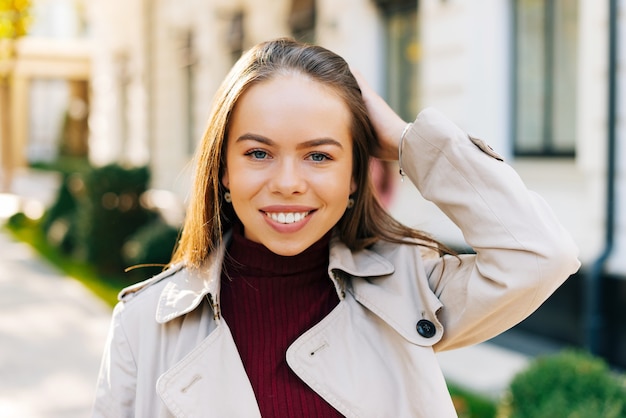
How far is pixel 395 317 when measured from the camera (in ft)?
5.81

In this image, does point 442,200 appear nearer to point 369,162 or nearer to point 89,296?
point 369,162

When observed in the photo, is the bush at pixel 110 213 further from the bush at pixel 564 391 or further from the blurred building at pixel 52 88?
the blurred building at pixel 52 88

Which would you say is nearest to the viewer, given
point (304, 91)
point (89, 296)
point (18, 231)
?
point (304, 91)

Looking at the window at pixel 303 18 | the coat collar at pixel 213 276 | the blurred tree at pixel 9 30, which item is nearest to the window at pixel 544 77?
the window at pixel 303 18

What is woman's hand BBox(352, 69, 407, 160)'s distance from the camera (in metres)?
1.92

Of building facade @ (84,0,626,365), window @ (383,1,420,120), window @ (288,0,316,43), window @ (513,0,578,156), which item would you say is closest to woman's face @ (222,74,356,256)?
building facade @ (84,0,626,365)

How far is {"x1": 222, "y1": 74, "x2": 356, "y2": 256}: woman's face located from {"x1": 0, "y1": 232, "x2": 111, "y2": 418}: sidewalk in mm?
3814

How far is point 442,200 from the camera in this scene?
181cm

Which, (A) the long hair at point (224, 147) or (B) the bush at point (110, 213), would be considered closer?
(A) the long hair at point (224, 147)

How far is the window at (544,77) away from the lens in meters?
6.42

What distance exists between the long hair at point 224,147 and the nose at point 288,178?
0.18 metres

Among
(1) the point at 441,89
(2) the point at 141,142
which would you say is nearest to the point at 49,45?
(2) the point at 141,142

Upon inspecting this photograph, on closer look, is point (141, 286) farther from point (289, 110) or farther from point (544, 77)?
point (544, 77)

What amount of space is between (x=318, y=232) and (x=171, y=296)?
367 mm
